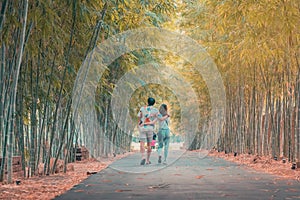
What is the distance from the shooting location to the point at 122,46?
14.7 metres

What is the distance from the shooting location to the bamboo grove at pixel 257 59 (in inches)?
409

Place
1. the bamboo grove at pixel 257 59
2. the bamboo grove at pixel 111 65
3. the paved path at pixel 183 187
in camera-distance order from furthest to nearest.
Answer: the bamboo grove at pixel 257 59
the bamboo grove at pixel 111 65
the paved path at pixel 183 187

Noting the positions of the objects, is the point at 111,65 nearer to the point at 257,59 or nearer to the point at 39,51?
the point at 257,59

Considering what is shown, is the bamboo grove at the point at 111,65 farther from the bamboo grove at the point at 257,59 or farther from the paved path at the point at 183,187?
the paved path at the point at 183,187

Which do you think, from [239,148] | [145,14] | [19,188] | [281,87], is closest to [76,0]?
[19,188]

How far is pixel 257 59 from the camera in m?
→ 12.9

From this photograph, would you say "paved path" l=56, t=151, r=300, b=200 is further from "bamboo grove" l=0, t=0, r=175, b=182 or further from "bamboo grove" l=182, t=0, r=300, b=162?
"bamboo grove" l=182, t=0, r=300, b=162

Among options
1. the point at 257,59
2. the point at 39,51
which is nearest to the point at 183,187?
the point at 39,51

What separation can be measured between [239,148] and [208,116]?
11.5m

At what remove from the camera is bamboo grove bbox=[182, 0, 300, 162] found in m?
10.4

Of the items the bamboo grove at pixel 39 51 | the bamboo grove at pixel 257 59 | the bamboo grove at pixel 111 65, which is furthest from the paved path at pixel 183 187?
the bamboo grove at pixel 257 59

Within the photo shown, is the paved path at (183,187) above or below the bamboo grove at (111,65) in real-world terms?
below

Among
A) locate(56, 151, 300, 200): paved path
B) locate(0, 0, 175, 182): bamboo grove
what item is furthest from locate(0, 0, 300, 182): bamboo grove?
locate(56, 151, 300, 200): paved path

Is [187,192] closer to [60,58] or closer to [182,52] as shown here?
[60,58]
